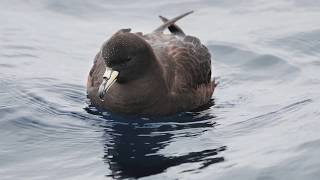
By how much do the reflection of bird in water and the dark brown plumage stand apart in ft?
0.48

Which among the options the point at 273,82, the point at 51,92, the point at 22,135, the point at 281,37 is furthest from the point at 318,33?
the point at 22,135

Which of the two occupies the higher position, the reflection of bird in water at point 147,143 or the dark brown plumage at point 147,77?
the dark brown plumage at point 147,77

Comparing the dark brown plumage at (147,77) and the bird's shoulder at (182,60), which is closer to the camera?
the dark brown plumage at (147,77)

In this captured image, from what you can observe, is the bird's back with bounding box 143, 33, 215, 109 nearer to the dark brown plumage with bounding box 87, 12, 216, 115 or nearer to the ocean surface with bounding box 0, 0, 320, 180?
the dark brown plumage with bounding box 87, 12, 216, 115

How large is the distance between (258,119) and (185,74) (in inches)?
44.6

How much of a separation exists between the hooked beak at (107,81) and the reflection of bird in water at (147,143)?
0.46 m

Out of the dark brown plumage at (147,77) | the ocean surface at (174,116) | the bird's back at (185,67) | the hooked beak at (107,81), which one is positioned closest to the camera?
the ocean surface at (174,116)

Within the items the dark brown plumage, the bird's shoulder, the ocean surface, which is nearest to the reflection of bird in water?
the ocean surface

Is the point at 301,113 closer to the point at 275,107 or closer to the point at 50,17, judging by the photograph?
the point at 275,107

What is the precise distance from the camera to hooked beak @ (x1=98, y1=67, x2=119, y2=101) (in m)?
Answer: 9.07

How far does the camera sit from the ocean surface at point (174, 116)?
26.7ft

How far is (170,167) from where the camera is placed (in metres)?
8.06

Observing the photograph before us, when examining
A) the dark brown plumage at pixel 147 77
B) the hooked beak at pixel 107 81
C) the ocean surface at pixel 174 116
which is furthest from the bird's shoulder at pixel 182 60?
the hooked beak at pixel 107 81

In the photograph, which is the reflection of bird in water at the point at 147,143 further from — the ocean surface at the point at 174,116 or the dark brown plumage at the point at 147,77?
the dark brown plumage at the point at 147,77
